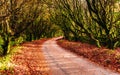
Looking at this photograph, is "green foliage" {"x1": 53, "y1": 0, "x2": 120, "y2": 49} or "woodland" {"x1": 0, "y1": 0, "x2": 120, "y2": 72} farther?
"green foliage" {"x1": 53, "y1": 0, "x2": 120, "y2": 49}

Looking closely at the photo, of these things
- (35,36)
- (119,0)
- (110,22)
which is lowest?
(35,36)

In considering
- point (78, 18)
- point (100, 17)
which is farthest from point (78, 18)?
point (100, 17)

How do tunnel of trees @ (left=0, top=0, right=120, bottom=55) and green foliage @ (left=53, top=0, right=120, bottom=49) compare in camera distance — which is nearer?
tunnel of trees @ (left=0, top=0, right=120, bottom=55)

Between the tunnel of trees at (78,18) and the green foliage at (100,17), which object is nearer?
the tunnel of trees at (78,18)

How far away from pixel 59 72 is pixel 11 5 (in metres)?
10.1

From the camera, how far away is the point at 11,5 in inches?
990

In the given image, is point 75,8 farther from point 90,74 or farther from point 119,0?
point 90,74

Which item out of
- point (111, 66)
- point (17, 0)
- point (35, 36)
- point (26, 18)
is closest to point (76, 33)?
point (26, 18)

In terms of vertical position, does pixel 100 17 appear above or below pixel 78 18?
above

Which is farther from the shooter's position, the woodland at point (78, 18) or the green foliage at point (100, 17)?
the green foliage at point (100, 17)

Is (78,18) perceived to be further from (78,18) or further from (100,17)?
(100,17)

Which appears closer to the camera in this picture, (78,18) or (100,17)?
(100,17)

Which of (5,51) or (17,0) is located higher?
(17,0)

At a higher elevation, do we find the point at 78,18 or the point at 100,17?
the point at 100,17
